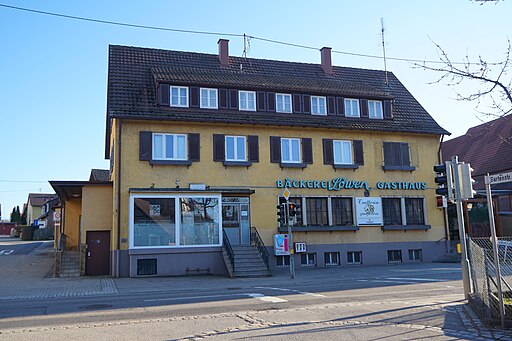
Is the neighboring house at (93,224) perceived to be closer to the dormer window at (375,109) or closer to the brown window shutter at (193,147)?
the brown window shutter at (193,147)

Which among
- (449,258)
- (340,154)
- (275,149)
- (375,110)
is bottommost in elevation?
(449,258)

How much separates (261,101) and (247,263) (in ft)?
30.0

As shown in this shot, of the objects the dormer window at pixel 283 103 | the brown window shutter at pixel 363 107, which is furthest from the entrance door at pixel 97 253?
the brown window shutter at pixel 363 107

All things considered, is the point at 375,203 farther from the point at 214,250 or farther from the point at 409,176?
the point at 214,250

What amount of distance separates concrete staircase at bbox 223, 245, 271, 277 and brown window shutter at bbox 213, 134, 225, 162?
177 inches

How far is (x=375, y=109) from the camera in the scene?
101 feet

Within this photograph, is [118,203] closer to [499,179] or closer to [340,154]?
A: [340,154]

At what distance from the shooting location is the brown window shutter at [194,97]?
2706 cm

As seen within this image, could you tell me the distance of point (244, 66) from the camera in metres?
32.0

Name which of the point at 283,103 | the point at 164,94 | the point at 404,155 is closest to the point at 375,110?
the point at 404,155

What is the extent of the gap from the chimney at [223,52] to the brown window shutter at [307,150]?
7285mm

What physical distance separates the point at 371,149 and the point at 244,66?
913cm

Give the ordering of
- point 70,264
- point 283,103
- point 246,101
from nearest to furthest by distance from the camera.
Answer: point 70,264 < point 246,101 < point 283,103

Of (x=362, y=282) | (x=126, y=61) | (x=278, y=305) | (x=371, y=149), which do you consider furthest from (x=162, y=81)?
(x=278, y=305)
